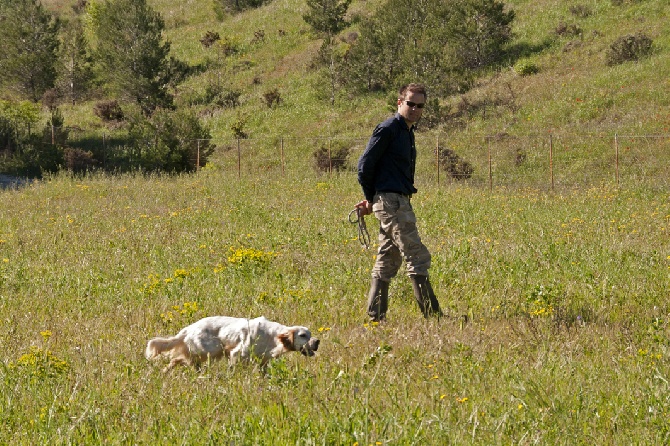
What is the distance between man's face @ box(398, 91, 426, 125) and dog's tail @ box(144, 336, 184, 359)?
2536 millimetres

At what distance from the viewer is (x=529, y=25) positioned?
Answer: 36.3 meters

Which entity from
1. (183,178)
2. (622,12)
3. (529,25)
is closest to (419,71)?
(529,25)

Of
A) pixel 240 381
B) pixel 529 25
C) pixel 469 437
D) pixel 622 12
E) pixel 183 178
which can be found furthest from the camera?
pixel 529 25

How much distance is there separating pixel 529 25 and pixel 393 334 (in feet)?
111

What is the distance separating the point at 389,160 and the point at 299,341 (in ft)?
6.50

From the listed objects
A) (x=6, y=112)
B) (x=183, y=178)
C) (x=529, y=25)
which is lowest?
(x=183, y=178)

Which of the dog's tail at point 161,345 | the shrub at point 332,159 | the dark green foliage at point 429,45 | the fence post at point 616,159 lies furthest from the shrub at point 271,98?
the dog's tail at point 161,345

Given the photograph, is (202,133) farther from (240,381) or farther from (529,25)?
(240,381)

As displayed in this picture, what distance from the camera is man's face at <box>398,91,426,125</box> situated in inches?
233

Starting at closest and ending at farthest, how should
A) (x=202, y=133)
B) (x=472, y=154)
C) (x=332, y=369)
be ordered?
(x=332, y=369), (x=472, y=154), (x=202, y=133)

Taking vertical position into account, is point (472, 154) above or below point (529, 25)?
below

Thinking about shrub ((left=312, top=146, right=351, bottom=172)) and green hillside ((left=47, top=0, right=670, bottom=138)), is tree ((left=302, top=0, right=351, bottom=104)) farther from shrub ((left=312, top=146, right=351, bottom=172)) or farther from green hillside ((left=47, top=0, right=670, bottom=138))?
shrub ((left=312, top=146, right=351, bottom=172))

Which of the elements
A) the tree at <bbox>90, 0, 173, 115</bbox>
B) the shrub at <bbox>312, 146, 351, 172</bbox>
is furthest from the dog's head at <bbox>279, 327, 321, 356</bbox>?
the tree at <bbox>90, 0, 173, 115</bbox>

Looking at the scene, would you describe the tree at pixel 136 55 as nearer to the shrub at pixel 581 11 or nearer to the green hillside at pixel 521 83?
the green hillside at pixel 521 83
